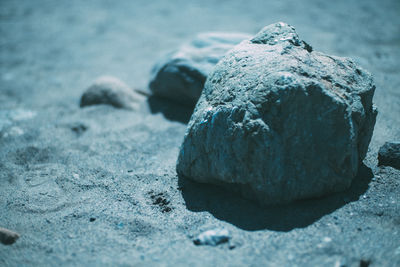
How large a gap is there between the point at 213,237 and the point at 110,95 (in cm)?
262

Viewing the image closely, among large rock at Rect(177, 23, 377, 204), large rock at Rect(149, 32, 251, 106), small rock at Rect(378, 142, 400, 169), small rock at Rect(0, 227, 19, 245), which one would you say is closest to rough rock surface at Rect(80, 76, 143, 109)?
large rock at Rect(149, 32, 251, 106)

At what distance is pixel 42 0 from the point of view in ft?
27.1

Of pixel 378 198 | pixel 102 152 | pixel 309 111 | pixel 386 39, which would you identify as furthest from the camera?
pixel 386 39

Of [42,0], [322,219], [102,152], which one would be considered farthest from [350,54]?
[42,0]

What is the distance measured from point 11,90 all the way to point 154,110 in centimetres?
233

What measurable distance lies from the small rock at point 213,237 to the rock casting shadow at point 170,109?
178 centimetres

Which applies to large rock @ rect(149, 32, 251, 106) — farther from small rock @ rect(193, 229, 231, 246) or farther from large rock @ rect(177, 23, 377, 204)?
small rock @ rect(193, 229, 231, 246)

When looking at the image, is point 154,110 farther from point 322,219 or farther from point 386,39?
point 386,39

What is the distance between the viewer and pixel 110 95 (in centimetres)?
396

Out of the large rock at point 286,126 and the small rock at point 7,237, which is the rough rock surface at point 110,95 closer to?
the large rock at point 286,126

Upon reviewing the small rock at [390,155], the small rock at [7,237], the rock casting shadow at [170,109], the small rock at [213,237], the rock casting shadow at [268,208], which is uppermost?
the small rock at [390,155]

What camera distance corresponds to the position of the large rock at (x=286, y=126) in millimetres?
1979

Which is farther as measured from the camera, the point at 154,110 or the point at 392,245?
the point at 154,110

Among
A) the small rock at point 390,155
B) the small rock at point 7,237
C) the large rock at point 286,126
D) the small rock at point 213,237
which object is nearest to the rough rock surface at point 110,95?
the large rock at point 286,126
